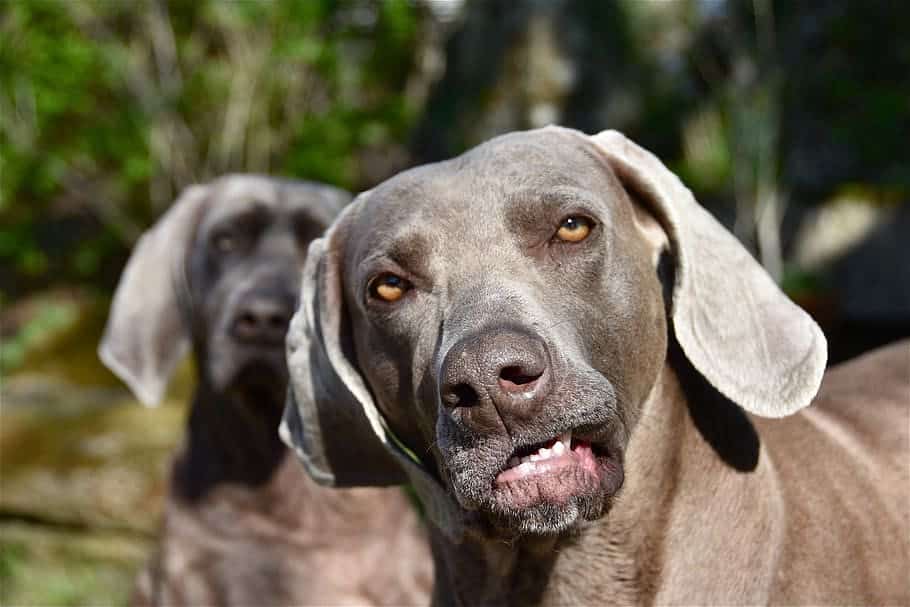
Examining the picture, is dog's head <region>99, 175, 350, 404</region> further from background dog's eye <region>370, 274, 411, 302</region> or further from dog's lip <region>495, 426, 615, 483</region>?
dog's lip <region>495, 426, 615, 483</region>

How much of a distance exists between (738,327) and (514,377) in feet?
2.05

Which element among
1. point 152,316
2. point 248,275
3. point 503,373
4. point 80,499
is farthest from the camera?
point 80,499

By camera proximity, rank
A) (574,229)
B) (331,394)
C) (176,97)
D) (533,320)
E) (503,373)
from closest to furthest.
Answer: (503,373) < (533,320) < (574,229) < (331,394) < (176,97)

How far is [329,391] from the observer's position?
308 centimetres

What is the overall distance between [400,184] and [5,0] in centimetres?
715

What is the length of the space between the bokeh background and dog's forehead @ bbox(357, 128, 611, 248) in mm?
4846

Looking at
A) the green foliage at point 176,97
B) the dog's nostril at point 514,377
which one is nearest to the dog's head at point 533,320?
the dog's nostril at point 514,377

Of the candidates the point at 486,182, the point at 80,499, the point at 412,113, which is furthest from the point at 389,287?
the point at 412,113

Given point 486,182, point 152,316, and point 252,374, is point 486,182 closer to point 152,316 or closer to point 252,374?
point 252,374

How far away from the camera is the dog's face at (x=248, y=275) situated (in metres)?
4.20

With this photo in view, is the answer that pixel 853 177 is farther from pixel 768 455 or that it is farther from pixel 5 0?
pixel 768 455

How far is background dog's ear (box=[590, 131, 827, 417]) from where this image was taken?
2.67 metres

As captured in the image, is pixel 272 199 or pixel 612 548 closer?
pixel 612 548

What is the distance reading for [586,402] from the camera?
2.40 meters
